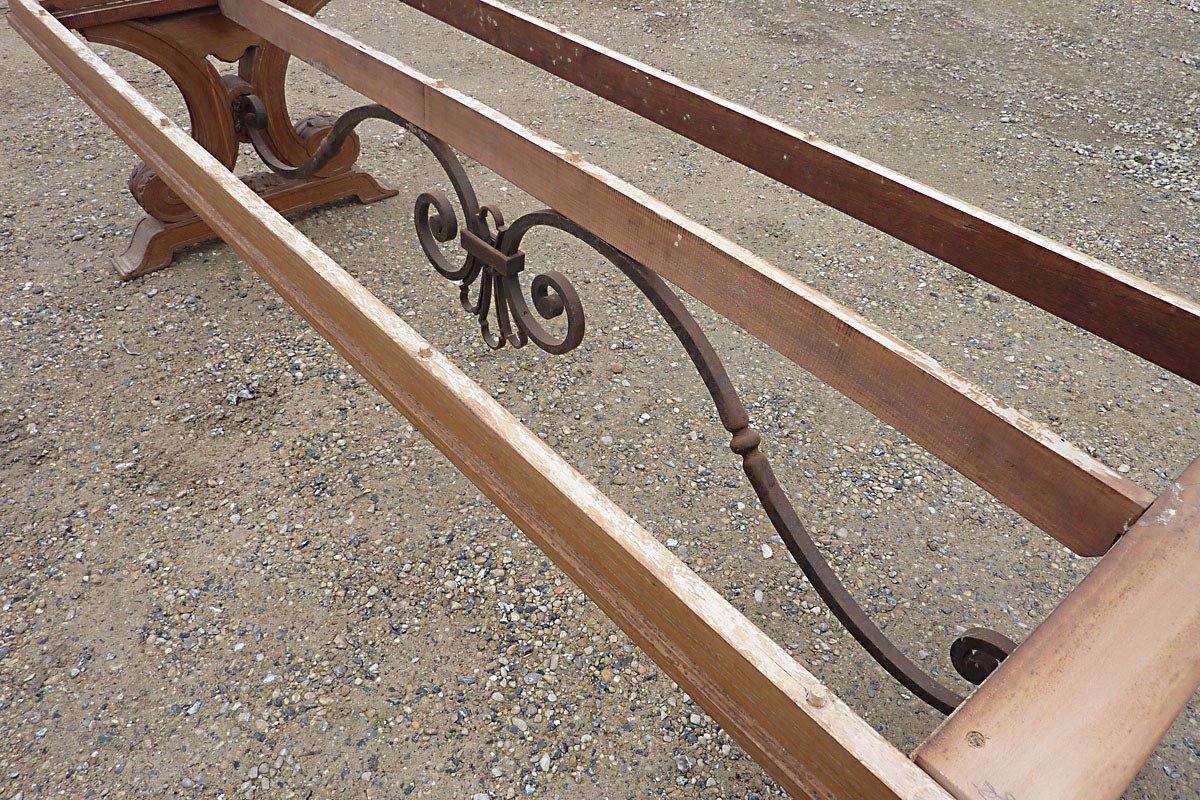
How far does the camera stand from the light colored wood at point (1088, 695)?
26.6 inches

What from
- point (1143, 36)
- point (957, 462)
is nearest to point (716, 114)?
point (957, 462)

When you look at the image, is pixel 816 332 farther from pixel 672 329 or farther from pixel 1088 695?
pixel 1088 695

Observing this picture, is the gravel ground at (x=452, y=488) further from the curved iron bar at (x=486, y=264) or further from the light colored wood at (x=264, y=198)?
the curved iron bar at (x=486, y=264)

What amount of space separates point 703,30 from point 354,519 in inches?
143

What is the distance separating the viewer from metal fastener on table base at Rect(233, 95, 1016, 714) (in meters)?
1.38

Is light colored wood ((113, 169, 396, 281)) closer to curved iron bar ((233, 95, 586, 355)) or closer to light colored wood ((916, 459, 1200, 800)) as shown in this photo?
curved iron bar ((233, 95, 586, 355))

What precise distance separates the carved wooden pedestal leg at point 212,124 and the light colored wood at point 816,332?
34.0 inches

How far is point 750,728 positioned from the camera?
867mm

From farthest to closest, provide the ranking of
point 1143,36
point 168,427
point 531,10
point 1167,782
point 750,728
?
point 531,10, point 1143,36, point 168,427, point 1167,782, point 750,728

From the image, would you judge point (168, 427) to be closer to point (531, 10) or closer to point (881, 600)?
point (881, 600)

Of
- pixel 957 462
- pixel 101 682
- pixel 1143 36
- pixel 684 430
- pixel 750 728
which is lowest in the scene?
pixel 101 682

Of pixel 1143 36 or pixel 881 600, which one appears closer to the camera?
pixel 881 600

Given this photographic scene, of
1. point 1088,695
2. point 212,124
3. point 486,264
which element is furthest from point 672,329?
point 212,124

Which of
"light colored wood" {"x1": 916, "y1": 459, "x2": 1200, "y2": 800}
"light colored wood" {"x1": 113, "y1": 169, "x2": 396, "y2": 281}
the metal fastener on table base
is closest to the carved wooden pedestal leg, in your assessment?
"light colored wood" {"x1": 113, "y1": 169, "x2": 396, "y2": 281}
